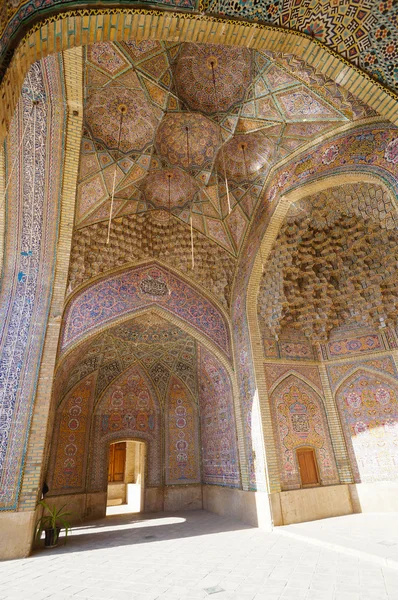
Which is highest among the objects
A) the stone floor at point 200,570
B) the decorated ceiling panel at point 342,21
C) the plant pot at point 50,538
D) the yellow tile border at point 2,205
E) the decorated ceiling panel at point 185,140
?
the decorated ceiling panel at point 185,140

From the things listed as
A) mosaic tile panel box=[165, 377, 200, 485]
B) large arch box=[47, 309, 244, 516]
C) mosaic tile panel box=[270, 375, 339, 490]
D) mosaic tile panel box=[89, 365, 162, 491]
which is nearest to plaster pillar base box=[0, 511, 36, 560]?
large arch box=[47, 309, 244, 516]

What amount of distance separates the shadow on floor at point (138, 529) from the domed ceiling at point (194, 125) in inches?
223

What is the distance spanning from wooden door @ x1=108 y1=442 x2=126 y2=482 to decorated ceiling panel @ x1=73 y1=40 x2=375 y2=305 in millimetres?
8649

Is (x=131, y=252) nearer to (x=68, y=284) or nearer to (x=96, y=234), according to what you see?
(x=96, y=234)

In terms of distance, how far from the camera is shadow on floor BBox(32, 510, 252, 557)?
575 centimetres

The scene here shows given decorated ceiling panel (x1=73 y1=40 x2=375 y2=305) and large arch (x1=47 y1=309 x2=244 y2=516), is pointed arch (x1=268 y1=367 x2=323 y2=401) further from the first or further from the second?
decorated ceiling panel (x1=73 y1=40 x2=375 y2=305)

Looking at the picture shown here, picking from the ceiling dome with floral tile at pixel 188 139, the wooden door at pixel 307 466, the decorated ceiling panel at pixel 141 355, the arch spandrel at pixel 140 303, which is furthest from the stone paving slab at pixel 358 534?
the ceiling dome with floral tile at pixel 188 139

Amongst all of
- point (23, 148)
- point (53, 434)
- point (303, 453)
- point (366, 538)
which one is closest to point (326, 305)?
point (303, 453)

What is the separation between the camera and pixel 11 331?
19.5 feet

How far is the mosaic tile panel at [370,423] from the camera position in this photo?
6.84 m

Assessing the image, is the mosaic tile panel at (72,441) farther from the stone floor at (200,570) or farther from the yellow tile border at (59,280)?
the yellow tile border at (59,280)

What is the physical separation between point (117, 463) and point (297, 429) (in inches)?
343

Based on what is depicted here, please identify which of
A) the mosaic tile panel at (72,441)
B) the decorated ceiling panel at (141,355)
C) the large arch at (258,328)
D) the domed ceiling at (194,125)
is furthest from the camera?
the mosaic tile panel at (72,441)

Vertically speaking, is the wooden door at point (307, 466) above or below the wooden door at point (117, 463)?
below
